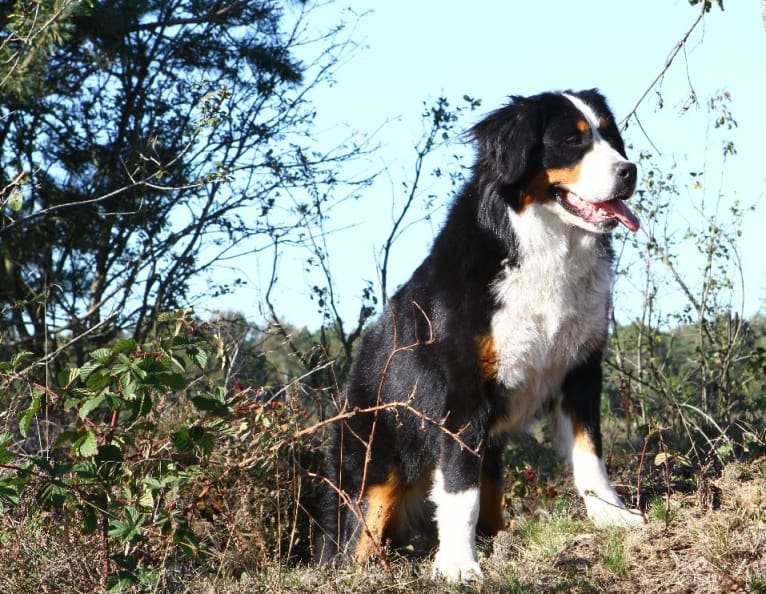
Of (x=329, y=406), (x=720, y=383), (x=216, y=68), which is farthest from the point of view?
(x=216, y=68)

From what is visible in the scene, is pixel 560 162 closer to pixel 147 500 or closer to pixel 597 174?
pixel 597 174

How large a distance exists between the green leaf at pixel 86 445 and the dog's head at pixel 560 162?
2.08 m

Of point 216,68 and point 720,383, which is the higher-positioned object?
point 216,68

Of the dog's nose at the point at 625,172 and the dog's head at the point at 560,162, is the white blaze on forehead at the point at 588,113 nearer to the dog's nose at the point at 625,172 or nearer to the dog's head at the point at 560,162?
the dog's head at the point at 560,162

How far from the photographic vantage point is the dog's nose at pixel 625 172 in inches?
187

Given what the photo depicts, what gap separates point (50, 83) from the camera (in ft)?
29.7

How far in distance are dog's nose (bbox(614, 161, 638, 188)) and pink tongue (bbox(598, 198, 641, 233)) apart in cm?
14

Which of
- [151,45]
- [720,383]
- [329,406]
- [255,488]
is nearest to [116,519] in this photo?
[255,488]

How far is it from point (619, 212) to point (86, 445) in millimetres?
2470

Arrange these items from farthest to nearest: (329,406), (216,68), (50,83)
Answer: (216,68)
(50,83)
(329,406)

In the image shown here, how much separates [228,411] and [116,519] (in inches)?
25.2

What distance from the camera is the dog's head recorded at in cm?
483

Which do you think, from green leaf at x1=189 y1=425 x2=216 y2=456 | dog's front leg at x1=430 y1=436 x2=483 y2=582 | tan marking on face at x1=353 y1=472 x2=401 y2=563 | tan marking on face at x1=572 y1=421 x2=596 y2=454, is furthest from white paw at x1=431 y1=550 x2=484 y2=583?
green leaf at x1=189 y1=425 x2=216 y2=456

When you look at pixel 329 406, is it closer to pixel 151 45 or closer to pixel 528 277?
pixel 528 277
